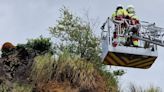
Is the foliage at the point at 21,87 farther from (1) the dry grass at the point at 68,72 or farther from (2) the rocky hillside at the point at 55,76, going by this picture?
(1) the dry grass at the point at 68,72

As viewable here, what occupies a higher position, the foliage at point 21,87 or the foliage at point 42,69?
the foliage at point 42,69

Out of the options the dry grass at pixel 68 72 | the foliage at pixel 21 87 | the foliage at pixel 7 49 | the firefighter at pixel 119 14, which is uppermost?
the firefighter at pixel 119 14

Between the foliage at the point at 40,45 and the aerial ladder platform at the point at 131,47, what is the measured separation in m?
5.53

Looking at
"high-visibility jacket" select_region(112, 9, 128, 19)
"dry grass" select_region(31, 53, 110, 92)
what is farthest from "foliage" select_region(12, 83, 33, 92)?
"high-visibility jacket" select_region(112, 9, 128, 19)

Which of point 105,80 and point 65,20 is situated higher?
point 65,20

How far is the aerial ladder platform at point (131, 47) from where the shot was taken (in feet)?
76.6

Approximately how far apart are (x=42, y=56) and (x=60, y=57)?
2.25 ft

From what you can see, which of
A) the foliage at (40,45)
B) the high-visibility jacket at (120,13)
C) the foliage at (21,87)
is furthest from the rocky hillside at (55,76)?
the high-visibility jacket at (120,13)

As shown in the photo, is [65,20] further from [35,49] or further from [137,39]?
[137,39]

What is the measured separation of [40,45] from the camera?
29.5 metres

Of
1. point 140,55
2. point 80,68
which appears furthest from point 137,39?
point 80,68

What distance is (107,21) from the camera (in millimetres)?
23812

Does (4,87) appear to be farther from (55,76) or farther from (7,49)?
(7,49)

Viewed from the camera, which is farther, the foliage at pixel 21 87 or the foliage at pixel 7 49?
the foliage at pixel 7 49
